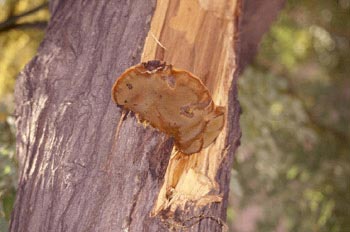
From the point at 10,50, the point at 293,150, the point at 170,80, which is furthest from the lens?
the point at 293,150

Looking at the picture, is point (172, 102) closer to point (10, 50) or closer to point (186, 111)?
point (186, 111)

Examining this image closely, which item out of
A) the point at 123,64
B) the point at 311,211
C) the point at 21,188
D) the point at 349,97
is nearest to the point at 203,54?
the point at 123,64

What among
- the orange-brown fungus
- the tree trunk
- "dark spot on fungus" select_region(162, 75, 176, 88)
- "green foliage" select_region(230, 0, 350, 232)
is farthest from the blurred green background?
"dark spot on fungus" select_region(162, 75, 176, 88)

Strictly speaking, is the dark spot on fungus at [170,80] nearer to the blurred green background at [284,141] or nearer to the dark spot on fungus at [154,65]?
the dark spot on fungus at [154,65]

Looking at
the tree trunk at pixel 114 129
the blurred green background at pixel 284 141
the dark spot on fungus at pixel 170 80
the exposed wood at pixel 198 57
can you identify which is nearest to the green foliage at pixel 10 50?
the blurred green background at pixel 284 141

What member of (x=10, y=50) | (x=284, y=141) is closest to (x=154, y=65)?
(x=10, y=50)

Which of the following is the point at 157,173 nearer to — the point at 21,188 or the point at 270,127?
the point at 21,188
